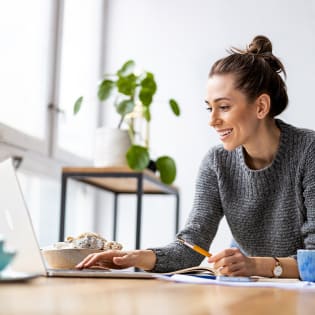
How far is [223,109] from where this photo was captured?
2.07 m

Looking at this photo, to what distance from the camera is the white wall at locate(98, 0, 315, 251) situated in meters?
3.81

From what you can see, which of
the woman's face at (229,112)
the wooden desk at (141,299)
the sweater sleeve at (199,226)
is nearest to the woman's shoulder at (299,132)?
the woman's face at (229,112)

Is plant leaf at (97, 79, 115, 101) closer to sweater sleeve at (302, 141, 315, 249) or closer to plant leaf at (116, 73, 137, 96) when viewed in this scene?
plant leaf at (116, 73, 137, 96)

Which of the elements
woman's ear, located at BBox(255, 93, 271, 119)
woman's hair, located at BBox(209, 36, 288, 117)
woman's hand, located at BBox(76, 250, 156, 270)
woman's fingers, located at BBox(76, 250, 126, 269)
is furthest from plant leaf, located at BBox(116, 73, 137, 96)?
woman's fingers, located at BBox(76, 250, 126, 269)

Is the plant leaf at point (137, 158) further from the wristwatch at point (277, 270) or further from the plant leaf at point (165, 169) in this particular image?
the wristwatch at point (277, 270)

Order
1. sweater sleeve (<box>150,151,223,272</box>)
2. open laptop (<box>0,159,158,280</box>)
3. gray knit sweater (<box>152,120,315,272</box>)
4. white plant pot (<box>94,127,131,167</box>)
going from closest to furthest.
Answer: open laptop (<box>0,159,158,280</box>), sweater sleeve (<box>150,151,223,272</box>), gray knit sweater (<box>152,120,315,272</box>), white plant pot (<box>94,127,131,167</box>)

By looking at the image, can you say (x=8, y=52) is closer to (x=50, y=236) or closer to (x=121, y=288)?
(x=50, y=236)

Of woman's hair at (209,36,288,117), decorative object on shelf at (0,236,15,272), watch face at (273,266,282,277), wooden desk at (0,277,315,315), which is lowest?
wooden desk at (0,277,315,315)

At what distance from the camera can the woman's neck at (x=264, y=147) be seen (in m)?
2.08

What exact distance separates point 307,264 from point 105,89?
6.58 ft

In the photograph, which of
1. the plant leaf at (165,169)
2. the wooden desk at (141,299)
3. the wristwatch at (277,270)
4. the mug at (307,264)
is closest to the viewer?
the wooden desk at (141,299)

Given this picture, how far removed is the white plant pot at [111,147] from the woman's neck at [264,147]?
1.04 metres

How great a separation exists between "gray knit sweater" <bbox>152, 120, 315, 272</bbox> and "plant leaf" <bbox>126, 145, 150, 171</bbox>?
0.82 m

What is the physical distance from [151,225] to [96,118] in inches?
27.5
